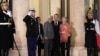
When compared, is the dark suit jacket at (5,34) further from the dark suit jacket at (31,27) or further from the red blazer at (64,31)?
the red blazer at (64,31)

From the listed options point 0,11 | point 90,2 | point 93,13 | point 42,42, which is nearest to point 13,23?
point 0,11

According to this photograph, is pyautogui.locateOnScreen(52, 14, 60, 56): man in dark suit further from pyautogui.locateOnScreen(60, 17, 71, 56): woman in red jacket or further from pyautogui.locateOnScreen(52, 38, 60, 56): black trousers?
pyautogui.locateOnScreen(60, 17, 71, 56): woman in red jacket

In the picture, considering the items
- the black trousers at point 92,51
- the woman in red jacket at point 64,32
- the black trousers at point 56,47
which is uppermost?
the woman in red jacket at point 64,32

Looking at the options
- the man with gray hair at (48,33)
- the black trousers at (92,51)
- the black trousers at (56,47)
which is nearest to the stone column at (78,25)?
the black trousers at (92,51)

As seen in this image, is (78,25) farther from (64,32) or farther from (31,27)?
(31,27)

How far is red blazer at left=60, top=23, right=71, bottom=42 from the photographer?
17.4 metres

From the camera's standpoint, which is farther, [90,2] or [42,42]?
[90,2]

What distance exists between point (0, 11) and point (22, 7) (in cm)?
197

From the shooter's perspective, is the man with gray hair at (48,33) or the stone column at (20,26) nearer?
the stone column at (20,26)

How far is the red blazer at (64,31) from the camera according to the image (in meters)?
17.4

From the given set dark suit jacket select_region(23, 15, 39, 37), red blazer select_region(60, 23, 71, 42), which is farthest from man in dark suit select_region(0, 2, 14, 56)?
red blazer select_region(60, 23, 71, 42)

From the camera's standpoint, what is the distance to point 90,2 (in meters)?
21.2

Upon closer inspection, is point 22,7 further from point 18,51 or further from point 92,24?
point 92,24

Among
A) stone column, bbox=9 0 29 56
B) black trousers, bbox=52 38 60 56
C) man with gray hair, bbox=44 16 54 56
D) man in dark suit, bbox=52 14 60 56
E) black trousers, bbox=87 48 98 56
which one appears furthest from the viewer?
black trousers, bbox=87 48 98 56
